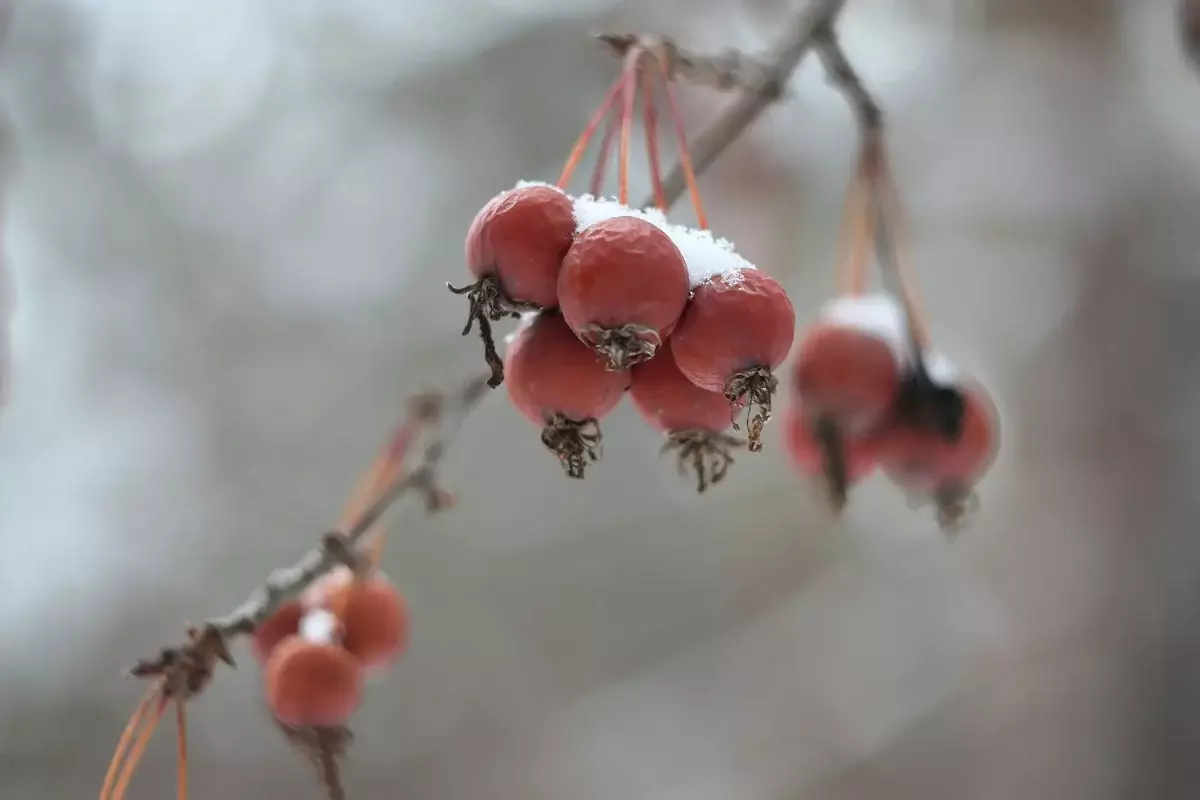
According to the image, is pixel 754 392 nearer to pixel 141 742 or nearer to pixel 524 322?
pixel 524 322

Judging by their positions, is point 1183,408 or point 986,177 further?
point 986,177

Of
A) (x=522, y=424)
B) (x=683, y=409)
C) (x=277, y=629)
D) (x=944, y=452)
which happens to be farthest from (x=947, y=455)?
(x=522, y=424)

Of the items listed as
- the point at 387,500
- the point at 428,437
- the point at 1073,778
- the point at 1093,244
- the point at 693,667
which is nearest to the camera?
the point at 387,500

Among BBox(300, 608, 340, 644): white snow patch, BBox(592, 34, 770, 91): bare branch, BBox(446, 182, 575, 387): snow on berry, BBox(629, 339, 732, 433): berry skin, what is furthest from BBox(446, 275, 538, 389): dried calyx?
BBox(300, 608, 340, 644): white snow patch

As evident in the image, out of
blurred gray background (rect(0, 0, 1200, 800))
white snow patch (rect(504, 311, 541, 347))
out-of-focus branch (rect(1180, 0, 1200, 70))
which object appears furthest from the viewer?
blurred gray background (rect(0, 0, 1200, 800))

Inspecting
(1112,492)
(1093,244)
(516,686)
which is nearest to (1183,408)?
(1112,492)

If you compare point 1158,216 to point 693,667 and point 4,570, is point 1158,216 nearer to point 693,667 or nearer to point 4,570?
point 693,667

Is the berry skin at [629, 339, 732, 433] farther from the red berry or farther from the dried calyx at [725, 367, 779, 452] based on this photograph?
the red berry
